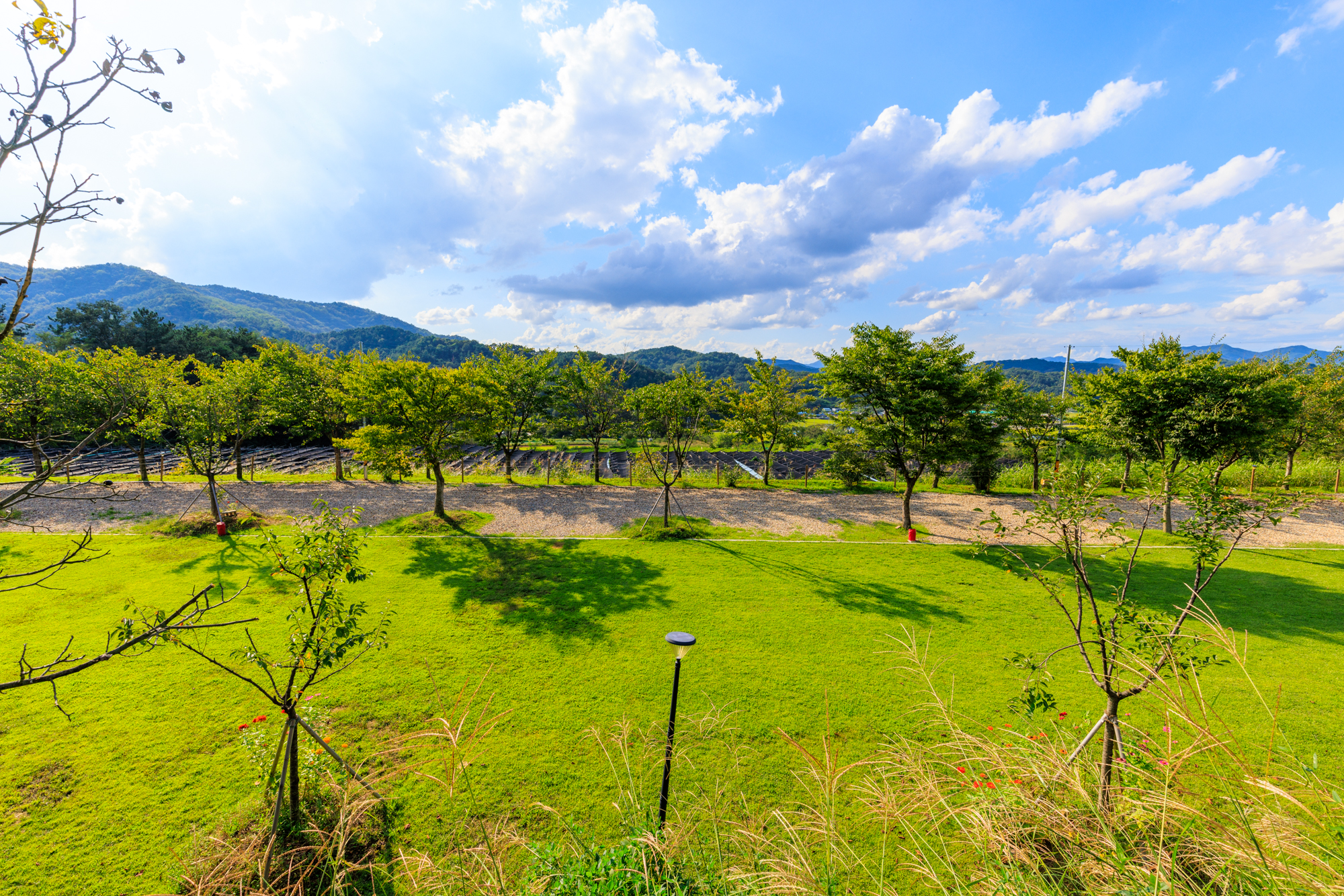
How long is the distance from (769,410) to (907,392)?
8.55 m

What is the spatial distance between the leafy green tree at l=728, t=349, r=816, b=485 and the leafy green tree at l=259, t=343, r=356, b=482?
1776 cm

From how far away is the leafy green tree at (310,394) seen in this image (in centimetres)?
2200

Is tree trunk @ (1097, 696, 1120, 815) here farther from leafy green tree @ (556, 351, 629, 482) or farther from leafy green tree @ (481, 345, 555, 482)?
leafy green tree @ (481, 345, 555, 482)

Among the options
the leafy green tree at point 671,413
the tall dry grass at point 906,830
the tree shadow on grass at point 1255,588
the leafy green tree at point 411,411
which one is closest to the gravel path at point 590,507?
the tree shadow on grass at point 1255,588

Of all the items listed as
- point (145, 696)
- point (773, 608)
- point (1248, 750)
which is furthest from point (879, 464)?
point (145, 696)

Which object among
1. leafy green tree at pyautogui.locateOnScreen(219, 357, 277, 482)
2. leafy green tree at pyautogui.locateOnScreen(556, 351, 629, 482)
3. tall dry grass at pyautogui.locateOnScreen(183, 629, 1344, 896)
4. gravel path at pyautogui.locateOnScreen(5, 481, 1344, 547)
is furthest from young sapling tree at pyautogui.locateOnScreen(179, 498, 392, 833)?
leafy green tree at pyautogui.locateOnScreen(556, 351, 629, 482)

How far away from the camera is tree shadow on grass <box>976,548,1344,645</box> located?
9.48 meters

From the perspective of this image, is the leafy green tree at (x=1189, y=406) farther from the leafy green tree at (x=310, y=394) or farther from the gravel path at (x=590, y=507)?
the leafy green tree at (x=310, y=394)

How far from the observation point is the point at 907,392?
1424cm

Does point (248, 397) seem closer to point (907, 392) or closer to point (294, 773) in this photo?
point (294, 773)

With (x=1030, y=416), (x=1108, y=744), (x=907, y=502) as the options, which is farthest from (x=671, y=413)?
(x=1030, y=416)

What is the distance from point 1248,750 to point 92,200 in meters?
12.1

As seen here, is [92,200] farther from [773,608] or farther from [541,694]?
[773,608]

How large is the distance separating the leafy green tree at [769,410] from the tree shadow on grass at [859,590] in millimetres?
9985
